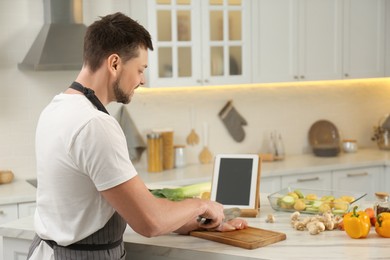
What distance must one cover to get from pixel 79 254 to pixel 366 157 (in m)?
3.84

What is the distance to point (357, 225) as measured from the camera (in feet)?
9.07

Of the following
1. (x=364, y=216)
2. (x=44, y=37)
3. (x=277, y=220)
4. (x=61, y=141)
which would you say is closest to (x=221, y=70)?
(x=44, y=37)

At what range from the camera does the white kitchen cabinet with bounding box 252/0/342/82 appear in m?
5.47

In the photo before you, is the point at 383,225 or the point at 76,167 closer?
the point at 76,167

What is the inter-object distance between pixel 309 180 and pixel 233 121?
85cm

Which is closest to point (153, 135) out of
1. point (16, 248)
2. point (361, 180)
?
point (361, 180)

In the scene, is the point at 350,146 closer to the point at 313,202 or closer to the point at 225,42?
the point at 225,42

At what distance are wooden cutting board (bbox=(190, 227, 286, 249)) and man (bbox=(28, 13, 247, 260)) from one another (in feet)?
0.75

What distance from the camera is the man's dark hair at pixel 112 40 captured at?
2461mm

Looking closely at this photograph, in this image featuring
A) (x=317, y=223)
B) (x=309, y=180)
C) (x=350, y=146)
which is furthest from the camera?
(x=350, y=146)

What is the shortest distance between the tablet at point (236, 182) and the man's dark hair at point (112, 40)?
1.00 m

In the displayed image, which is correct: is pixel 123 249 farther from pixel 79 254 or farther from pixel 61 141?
pixel 61 141

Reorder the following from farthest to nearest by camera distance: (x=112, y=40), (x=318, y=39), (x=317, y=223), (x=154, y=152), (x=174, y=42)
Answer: (x=318, y=39), (x=154, y=152), (x=174, y=42), (x=317, y=223), (x=112, y=40)

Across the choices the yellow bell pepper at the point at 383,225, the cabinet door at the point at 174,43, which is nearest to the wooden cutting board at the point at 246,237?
the yellow bell pepper at the point at 383,225
